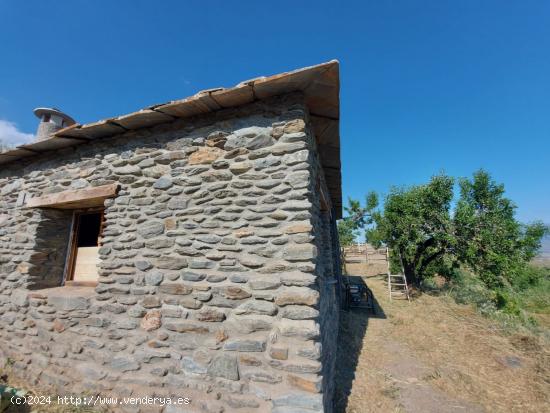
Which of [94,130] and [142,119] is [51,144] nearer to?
[94,130]

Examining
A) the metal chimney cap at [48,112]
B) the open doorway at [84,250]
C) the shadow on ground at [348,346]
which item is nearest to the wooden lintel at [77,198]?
the open doorway at [84,250]

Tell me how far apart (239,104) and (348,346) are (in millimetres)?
4982

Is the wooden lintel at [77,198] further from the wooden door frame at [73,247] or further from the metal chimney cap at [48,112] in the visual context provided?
the metal chimney cap at [48,112]

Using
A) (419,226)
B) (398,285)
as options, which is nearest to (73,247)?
(419,226)

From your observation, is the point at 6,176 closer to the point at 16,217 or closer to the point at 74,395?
the point at 16,217

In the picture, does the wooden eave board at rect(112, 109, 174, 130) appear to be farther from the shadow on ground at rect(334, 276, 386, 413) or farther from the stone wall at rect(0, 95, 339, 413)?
the shadow on ground at rect(334, 276, 386, 413)

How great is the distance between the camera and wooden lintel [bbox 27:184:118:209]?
11.2 feet

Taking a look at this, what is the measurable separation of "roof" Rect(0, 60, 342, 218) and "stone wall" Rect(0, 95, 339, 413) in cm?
13

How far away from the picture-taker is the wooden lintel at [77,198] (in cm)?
342

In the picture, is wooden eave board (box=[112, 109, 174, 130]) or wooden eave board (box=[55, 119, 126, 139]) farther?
wooden eave board (box=[55, 119, 126, 139])

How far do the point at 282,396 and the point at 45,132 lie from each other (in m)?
5.77

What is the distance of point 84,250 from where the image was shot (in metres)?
4.06

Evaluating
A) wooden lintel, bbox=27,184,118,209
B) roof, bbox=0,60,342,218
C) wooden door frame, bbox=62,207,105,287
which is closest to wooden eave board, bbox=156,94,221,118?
roof, bbox=0,60,342,218

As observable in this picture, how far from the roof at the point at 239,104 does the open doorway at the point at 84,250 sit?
47.0 inches
